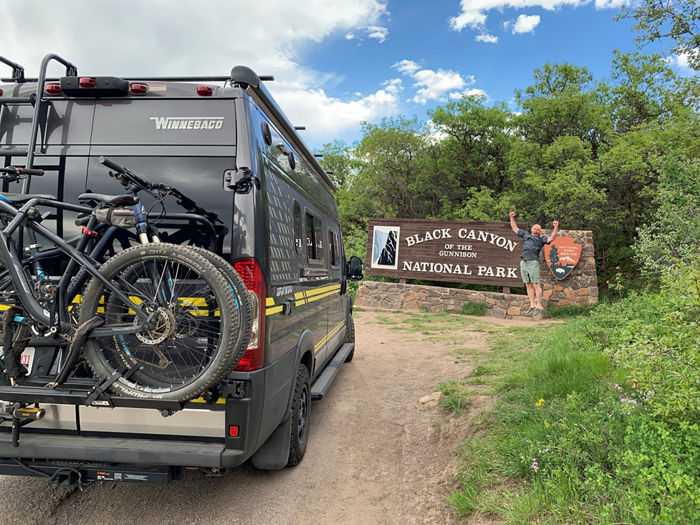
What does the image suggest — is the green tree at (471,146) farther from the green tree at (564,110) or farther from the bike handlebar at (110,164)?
the bike handlebar at (110,164)

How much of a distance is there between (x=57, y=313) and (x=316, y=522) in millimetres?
2022

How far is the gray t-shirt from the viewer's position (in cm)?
1139

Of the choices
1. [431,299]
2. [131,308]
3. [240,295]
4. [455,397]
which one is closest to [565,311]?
[431,299]

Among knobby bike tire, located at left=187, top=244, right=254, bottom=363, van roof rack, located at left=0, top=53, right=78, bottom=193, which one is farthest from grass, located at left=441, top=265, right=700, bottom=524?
van roof rack, located at left=0, top=53, right=78, bottom=193

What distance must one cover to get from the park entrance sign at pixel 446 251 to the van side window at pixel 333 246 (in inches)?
322

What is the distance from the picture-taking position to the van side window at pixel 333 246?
5795 mm

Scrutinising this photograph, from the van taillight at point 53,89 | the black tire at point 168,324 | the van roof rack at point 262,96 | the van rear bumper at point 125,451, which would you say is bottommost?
the van rear bumper at point 125,451

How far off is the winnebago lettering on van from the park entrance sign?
11.8m

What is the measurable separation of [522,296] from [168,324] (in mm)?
11803

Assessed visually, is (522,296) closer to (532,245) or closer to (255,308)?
(532,245)

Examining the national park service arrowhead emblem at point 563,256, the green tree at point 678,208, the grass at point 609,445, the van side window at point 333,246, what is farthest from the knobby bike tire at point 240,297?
the national park service arrowhead emblem at point 563,256

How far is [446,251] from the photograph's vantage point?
557 inches

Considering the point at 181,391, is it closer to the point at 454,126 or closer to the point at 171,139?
the point at 171,139

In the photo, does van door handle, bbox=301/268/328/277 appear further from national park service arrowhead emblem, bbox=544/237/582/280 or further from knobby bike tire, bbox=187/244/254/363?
national park service arrowhead emblem, bbox=544/237/582/280
